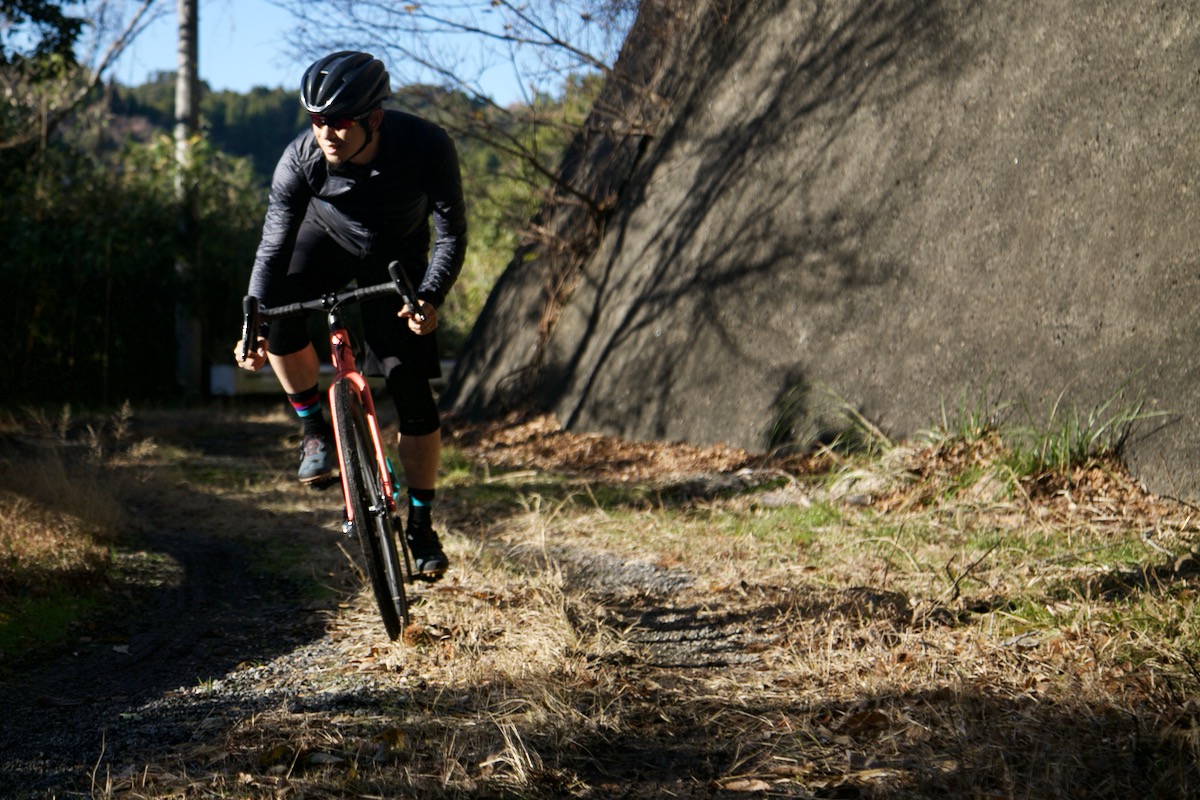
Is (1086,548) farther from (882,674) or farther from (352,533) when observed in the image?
(352,533)

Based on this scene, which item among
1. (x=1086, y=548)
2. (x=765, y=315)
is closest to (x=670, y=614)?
(x=1086, y=548)

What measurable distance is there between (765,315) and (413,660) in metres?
4.54

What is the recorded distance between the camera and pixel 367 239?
4242mm

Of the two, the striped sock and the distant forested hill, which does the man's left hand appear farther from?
the distant forested hill

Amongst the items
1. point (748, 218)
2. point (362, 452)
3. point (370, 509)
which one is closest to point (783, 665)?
point (370, 509)

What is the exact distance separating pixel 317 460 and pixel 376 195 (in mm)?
999

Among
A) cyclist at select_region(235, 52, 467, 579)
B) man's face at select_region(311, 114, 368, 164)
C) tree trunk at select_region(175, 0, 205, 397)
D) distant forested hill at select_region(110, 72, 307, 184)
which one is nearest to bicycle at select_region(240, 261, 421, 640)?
cyclist at select_region(235, 52, 467, 579)

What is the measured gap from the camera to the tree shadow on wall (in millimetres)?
7238

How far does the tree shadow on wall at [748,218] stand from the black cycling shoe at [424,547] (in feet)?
11.4

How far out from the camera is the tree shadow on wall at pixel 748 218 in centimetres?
724

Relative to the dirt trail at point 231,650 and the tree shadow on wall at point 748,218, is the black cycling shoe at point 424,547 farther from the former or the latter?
the tree shadow on wall at point 748,218

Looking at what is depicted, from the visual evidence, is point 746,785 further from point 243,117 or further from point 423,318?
point 243,117

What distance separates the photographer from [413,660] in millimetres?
3762

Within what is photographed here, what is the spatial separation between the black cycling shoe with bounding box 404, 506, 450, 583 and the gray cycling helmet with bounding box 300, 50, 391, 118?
1542mm
